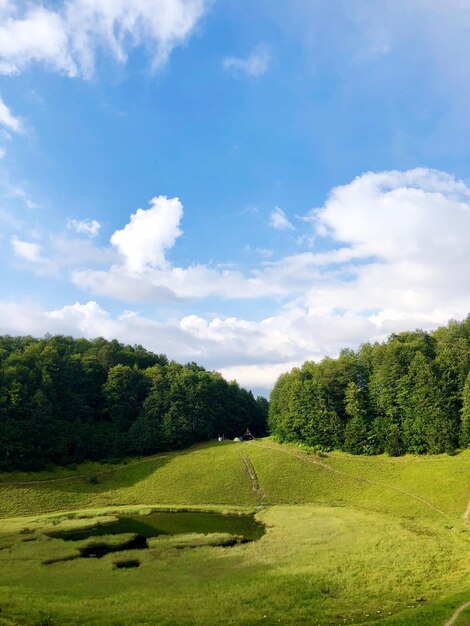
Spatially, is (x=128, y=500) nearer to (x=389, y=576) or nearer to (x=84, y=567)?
(x=84, y=567)

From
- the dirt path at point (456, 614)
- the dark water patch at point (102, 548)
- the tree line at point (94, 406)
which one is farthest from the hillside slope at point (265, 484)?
the dirt path at point (456, 614)

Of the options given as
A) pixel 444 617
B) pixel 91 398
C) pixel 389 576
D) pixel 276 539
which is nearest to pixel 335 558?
pixel 389 576

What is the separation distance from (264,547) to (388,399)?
178 feet

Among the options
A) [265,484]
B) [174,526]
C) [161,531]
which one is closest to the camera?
[161,531]

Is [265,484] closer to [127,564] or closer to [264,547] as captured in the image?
[264,547]

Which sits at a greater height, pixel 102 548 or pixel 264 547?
pixel 102 548

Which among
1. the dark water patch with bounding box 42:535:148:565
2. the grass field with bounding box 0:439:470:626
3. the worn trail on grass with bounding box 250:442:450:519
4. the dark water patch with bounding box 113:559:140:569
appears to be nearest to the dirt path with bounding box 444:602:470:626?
the grass field with bounding box 0:439:470:626

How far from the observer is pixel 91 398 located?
102 metres

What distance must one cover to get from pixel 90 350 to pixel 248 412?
161 ft

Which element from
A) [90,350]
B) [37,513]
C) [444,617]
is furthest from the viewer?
[90,350]

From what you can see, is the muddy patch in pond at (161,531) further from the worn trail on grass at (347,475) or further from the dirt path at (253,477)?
the worn trail on grass at (347,475)

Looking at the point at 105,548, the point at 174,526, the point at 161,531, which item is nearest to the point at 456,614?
the point at 105,548

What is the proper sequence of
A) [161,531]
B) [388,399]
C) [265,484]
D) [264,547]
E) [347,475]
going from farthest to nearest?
1. [388,399]
2. [347,475]
3. [265,484]
4. [161,531]
5. [264,547]

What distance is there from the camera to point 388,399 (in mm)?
86375
